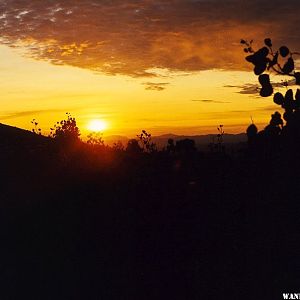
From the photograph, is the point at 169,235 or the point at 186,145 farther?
the point at 169,235

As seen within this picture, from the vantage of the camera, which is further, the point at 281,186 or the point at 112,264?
the point at 112,264

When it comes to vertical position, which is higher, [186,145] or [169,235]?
[186,145]

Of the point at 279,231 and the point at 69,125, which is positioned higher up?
the point at 69,125

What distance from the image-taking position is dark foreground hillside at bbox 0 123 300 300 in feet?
20.0

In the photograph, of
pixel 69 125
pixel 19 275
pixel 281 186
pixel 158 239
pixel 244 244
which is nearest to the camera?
pixel 281 186

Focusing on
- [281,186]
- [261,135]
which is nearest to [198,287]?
[281,186]

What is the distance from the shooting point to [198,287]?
21.5 ft

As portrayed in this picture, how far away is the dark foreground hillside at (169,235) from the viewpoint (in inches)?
240

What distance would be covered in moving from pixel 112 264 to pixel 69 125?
21.8 meters

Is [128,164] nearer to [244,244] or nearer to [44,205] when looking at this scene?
[44,205]

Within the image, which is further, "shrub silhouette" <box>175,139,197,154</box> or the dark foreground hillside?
"shrub silhouette" <box>175,139,197,154</box>

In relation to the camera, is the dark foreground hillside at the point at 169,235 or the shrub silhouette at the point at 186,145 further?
the shrub silhouette at the point at 186,145

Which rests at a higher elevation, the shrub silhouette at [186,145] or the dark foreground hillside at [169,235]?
the shrub silhouette at [186,145]

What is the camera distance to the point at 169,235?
696 cm
